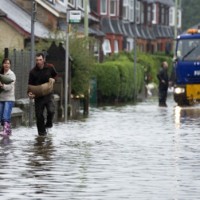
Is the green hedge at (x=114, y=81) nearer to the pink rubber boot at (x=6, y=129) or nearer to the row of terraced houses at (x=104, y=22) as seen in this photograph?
the row of terraced houses at (x=104, y=22)

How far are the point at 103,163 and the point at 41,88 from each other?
6.54 metres

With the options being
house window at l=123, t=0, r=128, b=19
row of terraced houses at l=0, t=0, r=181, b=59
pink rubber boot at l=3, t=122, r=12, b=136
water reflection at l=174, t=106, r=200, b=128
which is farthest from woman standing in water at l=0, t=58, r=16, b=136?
house window at l=123, t=0, r=128, b=19

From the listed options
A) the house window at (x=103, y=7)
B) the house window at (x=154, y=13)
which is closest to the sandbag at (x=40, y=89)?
the house window at (x=103, y=7)

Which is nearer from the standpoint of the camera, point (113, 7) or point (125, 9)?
point (113, 7)

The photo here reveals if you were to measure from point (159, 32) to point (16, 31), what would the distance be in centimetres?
5138

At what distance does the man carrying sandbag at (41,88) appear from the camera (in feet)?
82.5

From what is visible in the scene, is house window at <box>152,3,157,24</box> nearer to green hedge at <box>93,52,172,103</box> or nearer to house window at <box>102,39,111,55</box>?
house window at <box>102,39,111,55</box>

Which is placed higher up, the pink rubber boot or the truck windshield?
the truck windshield

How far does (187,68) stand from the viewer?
45.3 metres

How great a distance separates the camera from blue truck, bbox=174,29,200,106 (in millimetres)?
45062

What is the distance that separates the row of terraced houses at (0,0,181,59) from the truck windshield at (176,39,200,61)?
0.59 m

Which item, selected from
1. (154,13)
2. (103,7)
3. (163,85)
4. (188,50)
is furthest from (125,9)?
(188,50)

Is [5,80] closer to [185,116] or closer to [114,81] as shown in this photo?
[185,116]

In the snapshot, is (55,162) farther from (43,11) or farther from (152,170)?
(43,11)
